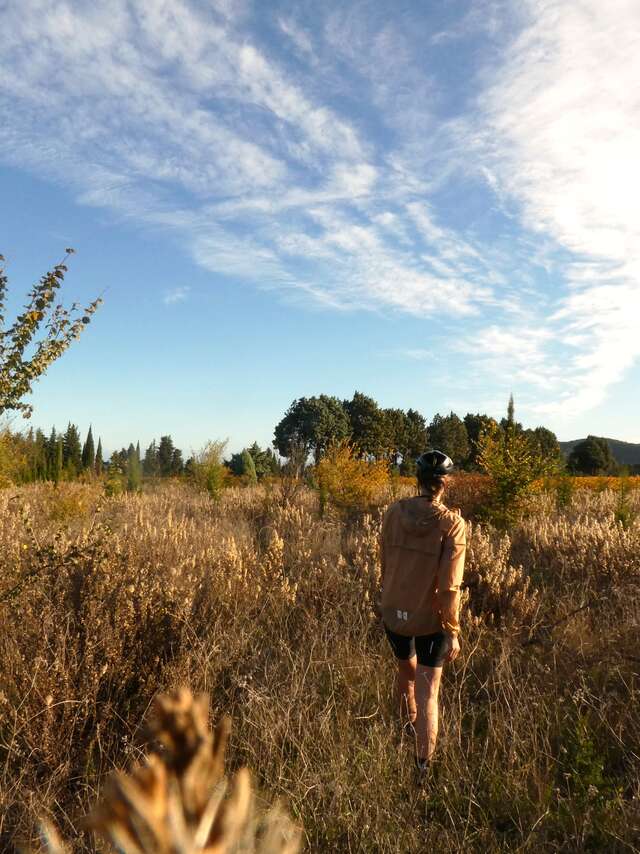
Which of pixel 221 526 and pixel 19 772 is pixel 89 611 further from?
pixel 221 526

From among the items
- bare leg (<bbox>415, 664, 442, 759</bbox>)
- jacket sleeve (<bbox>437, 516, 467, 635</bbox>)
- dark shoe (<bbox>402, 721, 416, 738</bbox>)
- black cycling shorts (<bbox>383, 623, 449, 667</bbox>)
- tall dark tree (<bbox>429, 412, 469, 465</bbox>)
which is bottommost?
dark shoe (<bbox>402, 721, 416, 738</bbox>)

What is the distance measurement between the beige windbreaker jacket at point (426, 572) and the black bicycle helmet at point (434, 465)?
187 millimetres

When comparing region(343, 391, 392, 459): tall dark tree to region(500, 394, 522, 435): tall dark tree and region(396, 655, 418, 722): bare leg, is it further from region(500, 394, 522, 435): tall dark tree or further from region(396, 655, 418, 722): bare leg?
region(396, 655, 418, 722): bare leg

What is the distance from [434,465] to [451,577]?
0.72 m

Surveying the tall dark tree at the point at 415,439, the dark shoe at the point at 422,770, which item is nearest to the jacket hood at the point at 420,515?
the dark shoe at the point at 422,770

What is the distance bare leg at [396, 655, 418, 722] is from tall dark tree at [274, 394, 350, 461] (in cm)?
3950

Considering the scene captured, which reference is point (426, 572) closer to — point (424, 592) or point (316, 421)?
point (424, 592)

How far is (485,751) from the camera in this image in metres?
3.54

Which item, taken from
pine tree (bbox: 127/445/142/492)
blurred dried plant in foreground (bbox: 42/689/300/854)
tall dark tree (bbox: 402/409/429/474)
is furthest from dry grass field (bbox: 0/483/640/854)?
tall dark tree (bbox: 402/409/429/474)

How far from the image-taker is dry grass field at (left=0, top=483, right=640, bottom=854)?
3.12m

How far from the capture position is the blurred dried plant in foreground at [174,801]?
32 centimetres

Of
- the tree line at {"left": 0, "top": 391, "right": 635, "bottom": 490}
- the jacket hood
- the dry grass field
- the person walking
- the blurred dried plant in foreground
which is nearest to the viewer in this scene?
the blurred dried plant in foreground

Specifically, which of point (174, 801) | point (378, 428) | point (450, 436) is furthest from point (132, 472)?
Answer: point (450, 436)

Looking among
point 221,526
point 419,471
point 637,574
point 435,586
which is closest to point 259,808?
point 435,586
